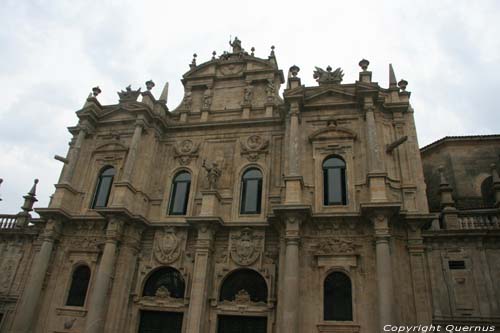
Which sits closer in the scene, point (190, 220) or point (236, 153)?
point (190, 220)

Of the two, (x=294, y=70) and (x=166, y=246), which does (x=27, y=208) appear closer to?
(x=166, y=246)

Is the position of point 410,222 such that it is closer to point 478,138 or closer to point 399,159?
point 399,159

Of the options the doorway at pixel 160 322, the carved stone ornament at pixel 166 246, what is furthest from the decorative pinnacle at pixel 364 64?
the doorway at pixel 160 322

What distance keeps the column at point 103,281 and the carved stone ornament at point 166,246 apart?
5.28ft

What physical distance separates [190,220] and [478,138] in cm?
1410

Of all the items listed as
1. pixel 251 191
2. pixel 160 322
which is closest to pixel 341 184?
pixel 251 191

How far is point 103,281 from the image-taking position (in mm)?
14094

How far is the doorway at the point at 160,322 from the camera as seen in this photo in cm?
1426

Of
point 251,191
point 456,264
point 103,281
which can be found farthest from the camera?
point 251,191

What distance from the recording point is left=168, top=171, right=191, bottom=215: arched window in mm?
16469

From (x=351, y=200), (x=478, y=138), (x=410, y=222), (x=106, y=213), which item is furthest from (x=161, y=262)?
(x=478, y=138)

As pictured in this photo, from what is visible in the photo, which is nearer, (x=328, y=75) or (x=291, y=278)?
(x=291, y=278)

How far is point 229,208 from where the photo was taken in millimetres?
15672

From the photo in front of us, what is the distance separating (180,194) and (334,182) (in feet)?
22.6
